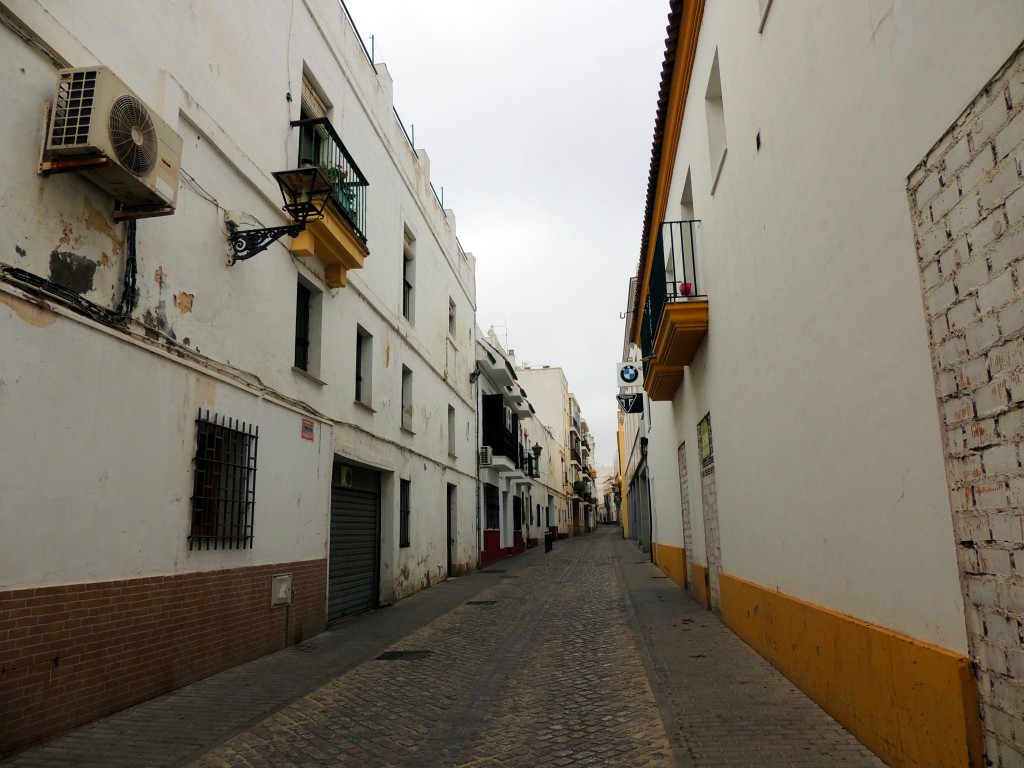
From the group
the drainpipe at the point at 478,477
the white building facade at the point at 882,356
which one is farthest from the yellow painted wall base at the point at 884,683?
the drainpipe at the point at 478,477

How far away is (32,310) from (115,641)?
2448mm

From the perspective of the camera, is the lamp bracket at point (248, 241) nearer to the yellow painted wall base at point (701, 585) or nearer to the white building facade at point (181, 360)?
the white building facade at point (181, 360)

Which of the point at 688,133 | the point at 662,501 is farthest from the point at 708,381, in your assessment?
the point at 662,501

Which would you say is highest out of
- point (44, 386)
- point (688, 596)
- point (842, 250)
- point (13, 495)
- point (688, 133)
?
point (688, 133)

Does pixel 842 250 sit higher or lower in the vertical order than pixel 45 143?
lower

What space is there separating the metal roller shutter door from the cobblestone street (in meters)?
0.99

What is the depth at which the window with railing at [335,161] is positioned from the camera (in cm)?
884

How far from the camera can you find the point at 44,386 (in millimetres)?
4621

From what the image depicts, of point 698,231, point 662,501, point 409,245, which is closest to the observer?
point 698,231

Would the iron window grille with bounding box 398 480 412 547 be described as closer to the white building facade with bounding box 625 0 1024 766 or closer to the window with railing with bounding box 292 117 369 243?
the window with railing with bounding box 292 117 369 243

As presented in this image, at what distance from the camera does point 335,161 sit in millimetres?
9852

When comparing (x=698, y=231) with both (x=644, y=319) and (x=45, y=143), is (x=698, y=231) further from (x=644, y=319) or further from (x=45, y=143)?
(x=45, y=143)

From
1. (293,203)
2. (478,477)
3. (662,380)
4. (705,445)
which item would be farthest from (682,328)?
(478,477)

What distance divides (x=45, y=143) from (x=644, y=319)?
10092 millimetres
